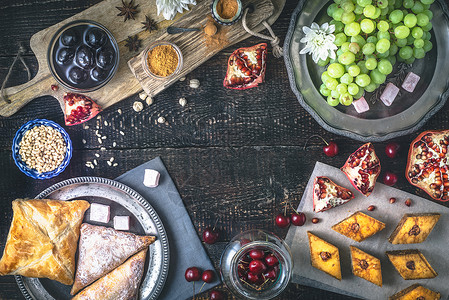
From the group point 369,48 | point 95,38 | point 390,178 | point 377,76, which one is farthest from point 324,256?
point 95,38

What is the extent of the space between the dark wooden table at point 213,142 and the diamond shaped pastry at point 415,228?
0.70ft

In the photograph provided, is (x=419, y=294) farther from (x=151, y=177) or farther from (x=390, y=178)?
(x=151, y=177)

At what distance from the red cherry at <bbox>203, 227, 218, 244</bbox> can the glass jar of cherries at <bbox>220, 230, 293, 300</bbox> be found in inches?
3.6

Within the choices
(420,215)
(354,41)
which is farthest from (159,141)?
(420,215)

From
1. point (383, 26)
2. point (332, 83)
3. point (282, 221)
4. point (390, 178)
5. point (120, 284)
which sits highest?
point (383, 26)

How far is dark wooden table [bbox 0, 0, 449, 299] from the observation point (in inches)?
65.7

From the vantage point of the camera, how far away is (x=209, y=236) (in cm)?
161

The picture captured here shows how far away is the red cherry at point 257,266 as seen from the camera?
4.79 feet

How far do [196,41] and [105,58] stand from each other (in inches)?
16.3

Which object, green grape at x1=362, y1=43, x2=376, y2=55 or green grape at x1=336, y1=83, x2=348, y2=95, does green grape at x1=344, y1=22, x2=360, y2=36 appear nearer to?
green grape at x1=362, y1=43, x2=376, y2=55

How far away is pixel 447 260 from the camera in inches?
65.2

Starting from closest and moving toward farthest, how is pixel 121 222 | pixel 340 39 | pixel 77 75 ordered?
pixel 340 39 < pixel 77 75 < pixel 121 222

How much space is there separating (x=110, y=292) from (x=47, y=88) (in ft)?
3.30

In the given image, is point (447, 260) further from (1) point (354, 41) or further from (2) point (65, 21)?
(2) point (65, 21)
